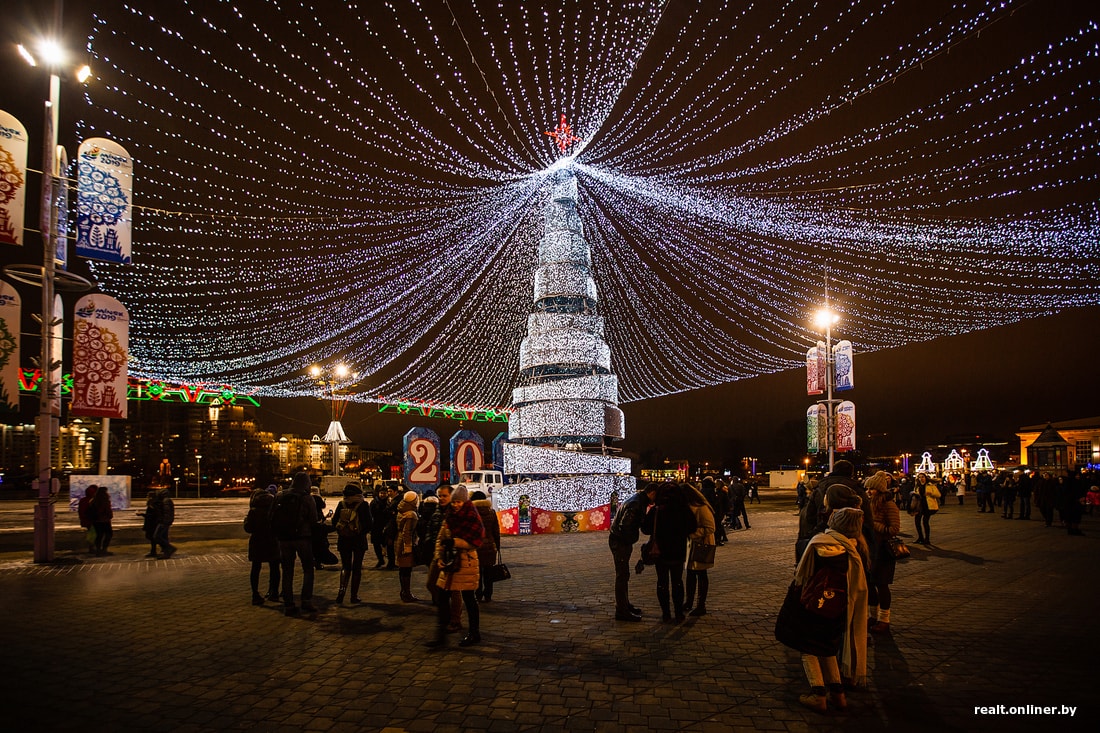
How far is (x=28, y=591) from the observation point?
8.85 m

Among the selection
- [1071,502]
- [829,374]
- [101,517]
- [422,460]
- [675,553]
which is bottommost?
[1071,502]

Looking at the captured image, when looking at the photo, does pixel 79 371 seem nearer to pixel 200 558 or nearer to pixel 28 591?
pixel 200 558

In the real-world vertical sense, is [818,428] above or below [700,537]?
above

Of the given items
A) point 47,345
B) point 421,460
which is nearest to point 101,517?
point 47,345

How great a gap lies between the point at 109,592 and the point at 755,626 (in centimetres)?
836

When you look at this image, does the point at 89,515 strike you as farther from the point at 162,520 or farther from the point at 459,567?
the point at 459,567

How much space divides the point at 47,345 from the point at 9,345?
3.17ft

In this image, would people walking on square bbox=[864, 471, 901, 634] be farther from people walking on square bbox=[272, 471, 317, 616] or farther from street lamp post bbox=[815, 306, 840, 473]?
street lamp post bbox=[815, 306, 840, 473]

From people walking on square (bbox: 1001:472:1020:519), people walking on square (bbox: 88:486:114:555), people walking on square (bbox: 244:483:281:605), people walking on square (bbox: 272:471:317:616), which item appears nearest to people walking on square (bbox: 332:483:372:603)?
people walking on square (bbox: 272:471:317:616)

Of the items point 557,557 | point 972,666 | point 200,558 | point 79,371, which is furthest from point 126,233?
point 972,666

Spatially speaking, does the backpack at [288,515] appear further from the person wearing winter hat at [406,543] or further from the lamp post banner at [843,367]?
the lamp post banner at [843,367]

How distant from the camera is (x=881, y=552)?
21.8ft

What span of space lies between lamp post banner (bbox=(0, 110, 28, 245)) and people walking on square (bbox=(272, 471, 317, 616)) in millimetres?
7839

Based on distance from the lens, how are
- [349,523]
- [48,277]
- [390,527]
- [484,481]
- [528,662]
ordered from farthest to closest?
[484,481], [48,277], [390,527], [349,523], [528,662]
